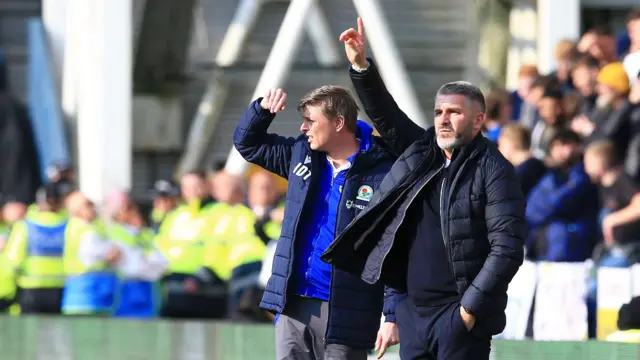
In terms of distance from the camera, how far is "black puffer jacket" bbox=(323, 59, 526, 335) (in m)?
6.21

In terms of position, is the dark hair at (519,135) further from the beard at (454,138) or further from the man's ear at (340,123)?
the beard at (454,138)

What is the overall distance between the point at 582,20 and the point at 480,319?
10809 mm

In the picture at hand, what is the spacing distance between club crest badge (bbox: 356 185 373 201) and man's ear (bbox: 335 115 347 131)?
28 centimetres

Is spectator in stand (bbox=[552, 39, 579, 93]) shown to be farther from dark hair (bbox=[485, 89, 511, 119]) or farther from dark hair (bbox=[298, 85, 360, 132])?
dark hair (bbox=[298, 85, 360, 132])

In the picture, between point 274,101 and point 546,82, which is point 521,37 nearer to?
point 546,82

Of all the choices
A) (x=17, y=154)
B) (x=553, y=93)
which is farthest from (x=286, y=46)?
(x=553, y=93)

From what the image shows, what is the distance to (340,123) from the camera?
710cm

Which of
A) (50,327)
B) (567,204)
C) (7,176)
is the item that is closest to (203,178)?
(50,327)

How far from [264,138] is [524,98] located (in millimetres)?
4867

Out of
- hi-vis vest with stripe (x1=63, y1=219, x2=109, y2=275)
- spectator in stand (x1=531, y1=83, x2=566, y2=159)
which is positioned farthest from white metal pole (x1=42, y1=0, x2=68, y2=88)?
spectator in stand (x1=531, y1=83, x2=566, y2=159)

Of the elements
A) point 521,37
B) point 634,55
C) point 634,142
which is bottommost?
point 634,142

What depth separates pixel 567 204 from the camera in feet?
32.6

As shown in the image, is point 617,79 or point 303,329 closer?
point 303,329

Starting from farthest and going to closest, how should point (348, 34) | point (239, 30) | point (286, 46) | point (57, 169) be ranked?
point (239, 30), point (286, 46), point (57, 169), point (348, 34)
